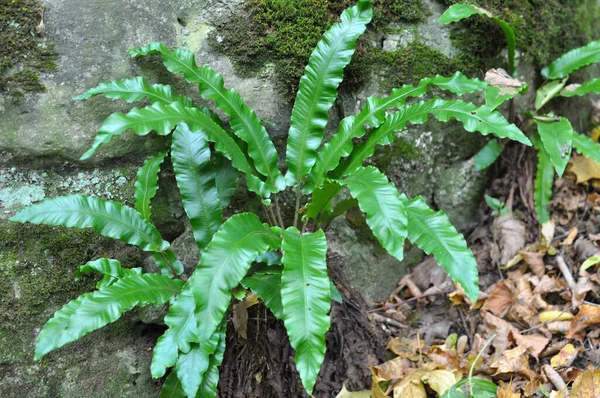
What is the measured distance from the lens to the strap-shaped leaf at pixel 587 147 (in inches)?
118

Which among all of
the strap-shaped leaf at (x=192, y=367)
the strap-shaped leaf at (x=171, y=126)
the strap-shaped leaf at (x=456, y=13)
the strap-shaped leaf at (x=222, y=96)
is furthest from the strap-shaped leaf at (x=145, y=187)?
the strap-shaped leaf at (x=456, y=13)

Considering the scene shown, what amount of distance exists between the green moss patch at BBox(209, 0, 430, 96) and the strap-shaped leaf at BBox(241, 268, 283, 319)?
0.98m

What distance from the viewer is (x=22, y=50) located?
7.88 feet

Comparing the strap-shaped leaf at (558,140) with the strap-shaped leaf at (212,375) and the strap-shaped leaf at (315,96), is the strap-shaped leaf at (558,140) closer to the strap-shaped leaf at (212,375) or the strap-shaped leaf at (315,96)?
the strap-shaped leaf at (315,96)

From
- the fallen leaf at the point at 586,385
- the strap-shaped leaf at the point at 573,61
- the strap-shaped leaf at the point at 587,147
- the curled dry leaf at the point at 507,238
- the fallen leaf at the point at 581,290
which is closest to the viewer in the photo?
the fallen leaf at the point at 586,385

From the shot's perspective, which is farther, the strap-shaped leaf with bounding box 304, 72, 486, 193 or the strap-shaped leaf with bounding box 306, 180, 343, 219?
the strap-shaped leaf with bounding box 304, 72, 486, 193

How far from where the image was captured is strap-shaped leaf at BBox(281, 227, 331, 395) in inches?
73.1

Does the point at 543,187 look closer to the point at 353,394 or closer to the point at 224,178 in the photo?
the point at 353,394

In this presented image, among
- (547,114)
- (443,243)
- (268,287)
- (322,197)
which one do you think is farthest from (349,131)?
(547,114)

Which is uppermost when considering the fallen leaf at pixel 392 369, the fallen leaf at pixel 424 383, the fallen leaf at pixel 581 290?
the fallen leaf at pixel 581 290

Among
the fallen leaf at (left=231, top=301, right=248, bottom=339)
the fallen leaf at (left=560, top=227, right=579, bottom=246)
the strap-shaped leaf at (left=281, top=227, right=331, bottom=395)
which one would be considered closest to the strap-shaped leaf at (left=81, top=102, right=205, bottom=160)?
the strap-shaped leaf at (left=281, top=227, right=331, bottom=395)

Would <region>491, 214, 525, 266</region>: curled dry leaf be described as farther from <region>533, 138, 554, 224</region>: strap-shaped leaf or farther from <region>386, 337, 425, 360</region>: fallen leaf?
<region>386, 337, 425, 360</region>: fallen leaf

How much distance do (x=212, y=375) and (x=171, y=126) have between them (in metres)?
1.07

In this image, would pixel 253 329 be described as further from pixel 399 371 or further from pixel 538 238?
pixel 538 238
